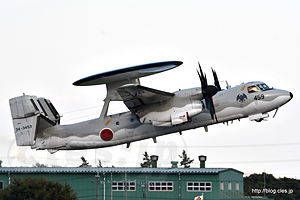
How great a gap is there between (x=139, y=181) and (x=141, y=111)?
2534 cm

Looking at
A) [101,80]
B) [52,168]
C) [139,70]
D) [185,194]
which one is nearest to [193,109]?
[139,70]

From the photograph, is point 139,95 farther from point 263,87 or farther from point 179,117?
point 263,87

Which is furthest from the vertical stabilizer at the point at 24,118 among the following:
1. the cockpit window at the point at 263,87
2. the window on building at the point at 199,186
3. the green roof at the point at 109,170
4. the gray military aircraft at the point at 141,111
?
the window on building at the point at 199,186

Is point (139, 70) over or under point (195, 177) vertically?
over

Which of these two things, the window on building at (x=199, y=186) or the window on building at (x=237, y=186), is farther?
the window on building at (x=237, y=186)

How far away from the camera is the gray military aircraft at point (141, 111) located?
33156 mm

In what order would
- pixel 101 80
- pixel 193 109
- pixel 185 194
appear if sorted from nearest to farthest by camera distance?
1. pixel 193 109
2. pixel 101 80
3. pixel 185 194

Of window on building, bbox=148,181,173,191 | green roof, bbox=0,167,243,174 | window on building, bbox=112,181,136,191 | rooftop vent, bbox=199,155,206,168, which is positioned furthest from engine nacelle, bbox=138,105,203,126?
rooftop vent, bbox=199,155,206,168

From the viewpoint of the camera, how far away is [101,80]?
35.2 meters

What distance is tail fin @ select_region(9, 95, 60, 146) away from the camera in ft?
120

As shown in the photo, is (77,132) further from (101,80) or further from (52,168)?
(52,168)

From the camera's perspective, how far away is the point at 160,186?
2251 inches

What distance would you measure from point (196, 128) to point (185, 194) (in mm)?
23632

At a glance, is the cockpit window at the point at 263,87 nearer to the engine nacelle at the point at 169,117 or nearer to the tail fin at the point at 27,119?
the engine nacelle at the point at 169,117
